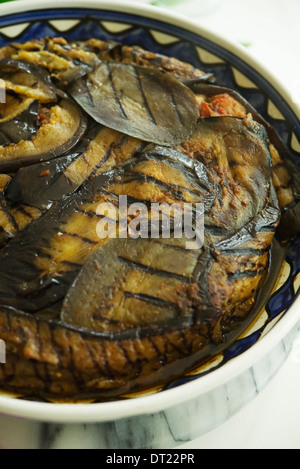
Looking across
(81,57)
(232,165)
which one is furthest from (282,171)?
(81,57)

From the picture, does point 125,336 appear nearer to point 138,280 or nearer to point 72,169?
point 138,280

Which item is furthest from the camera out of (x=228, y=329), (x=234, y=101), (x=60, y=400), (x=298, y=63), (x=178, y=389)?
(x=298, y=63)

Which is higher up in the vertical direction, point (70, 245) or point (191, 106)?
point (191, 106)

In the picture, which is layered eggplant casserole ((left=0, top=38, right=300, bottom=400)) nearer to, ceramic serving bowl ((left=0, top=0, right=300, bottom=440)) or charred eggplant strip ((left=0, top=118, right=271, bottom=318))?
charred eggplant strip ((left=0, top=118, right=271, bottom=318))

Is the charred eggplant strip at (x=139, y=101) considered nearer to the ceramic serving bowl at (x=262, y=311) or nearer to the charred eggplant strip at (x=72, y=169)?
the charred eggplant strip at (x=72, y=169)

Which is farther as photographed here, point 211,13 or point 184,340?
point 211,13

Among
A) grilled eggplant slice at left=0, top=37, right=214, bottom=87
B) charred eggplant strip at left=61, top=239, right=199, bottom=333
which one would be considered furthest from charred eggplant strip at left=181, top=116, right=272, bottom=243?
grilled eggplant slice at left=0, top=37, right=214, bottom=87

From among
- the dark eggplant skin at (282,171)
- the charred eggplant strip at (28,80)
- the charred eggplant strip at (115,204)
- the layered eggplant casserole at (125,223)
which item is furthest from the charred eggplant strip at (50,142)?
the dark eggplant skin at (282,171)

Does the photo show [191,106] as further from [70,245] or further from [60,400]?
[60,400]
